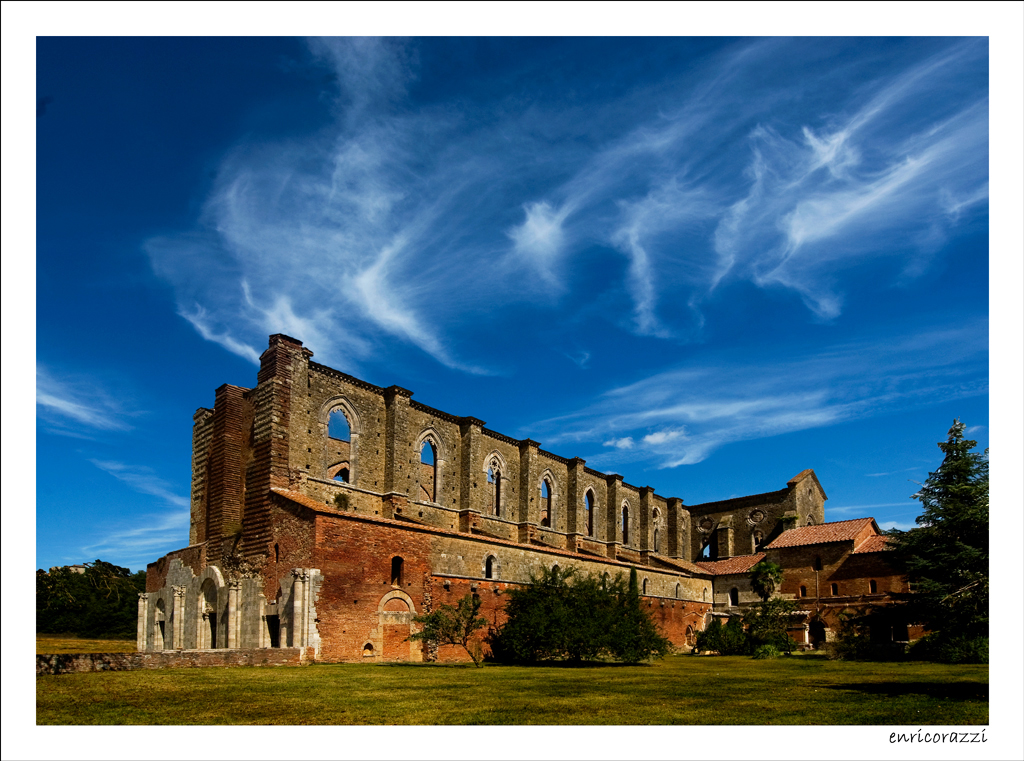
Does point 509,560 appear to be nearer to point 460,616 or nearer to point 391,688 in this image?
point 460,616

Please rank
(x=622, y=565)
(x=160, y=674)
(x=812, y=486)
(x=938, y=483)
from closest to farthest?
(x=160, y=674) < (x=938, y=483) < (x=622, y=565) < (x=812, y=486)

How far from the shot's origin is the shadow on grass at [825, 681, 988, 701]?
46.4 ft

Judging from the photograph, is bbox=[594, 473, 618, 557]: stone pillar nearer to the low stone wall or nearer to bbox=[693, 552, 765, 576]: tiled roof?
bbox=[693, 552, 765, 576]: tiled roof

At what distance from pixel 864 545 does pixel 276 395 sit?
32.7m

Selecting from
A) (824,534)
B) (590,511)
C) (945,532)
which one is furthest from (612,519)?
(945,532)

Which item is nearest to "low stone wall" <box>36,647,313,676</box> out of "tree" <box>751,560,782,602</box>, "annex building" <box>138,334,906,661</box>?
"annex building" <box>138,334,906,661</box>

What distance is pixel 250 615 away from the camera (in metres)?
27.0

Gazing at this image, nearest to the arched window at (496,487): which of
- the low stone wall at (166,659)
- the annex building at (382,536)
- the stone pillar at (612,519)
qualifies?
the annex building at (382,536)

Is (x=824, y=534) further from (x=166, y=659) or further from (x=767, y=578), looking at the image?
(x=166, y=659)

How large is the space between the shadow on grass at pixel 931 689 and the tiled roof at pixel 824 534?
2830cm

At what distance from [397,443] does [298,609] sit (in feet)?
36.4

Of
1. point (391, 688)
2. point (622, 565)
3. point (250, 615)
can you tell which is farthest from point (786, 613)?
point (391, 688)

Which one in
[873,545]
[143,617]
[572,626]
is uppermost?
[873,545]

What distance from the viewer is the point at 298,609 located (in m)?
24.5
